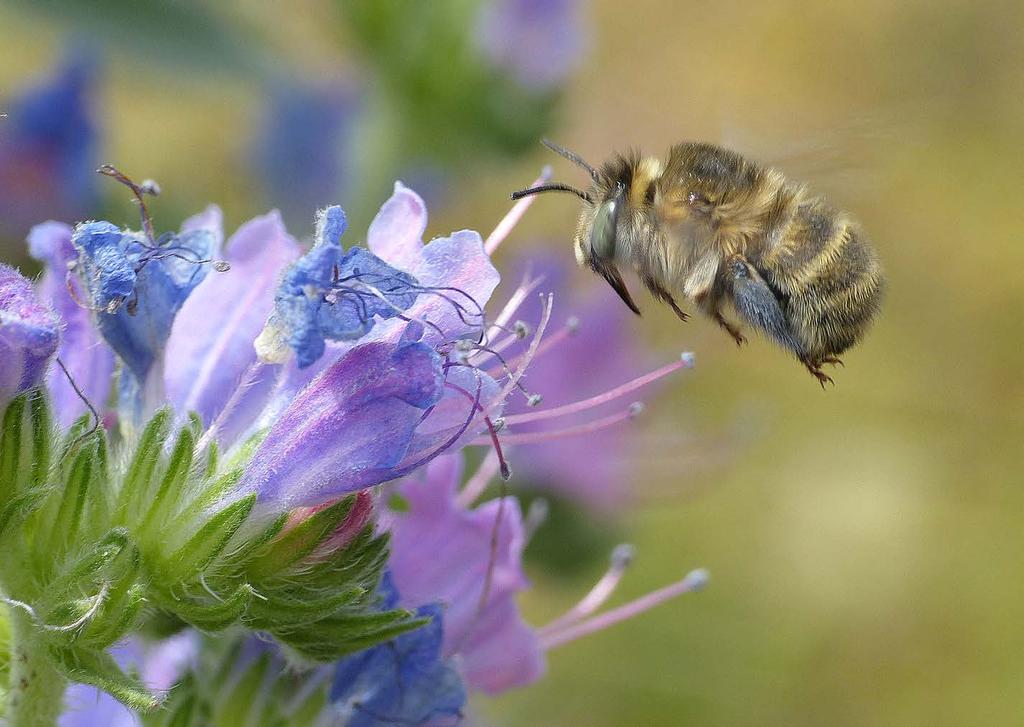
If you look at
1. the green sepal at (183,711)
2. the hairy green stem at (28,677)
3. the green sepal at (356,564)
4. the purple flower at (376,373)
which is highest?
the purple flower at (376,373)

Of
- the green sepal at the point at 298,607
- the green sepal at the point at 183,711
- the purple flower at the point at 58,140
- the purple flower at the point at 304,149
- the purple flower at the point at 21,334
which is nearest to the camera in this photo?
the purple flower at the point at 21,334

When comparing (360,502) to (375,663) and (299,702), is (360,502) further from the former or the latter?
(299,702)

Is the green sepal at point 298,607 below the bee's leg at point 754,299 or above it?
below

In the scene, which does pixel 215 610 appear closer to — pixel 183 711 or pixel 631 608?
pixel 183 711

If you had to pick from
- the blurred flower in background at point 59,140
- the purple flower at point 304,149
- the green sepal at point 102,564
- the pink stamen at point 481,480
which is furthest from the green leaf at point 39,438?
the purple flower at point 304,149

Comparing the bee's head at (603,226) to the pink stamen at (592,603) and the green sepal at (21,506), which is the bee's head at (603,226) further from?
the green sepal at (21,506)

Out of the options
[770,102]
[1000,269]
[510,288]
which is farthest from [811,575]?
[510,288]

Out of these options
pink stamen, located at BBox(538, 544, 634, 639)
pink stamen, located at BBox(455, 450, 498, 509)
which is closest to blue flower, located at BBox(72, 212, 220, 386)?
pink stamen, located at BBox(455, 450, 498, 509)
